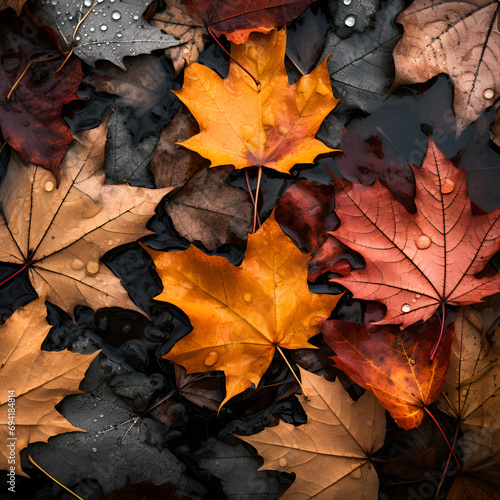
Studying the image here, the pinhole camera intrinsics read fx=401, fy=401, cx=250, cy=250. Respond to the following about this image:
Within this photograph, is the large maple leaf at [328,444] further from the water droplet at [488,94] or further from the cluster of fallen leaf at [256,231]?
the water droplet at [488,94]

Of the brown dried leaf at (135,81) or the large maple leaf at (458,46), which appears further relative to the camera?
the brown dried leaf at (135,81)

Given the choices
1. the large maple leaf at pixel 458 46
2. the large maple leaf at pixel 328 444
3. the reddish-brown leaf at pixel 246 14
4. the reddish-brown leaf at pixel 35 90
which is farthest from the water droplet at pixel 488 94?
the reddish-brown leaf at pixel 35 90

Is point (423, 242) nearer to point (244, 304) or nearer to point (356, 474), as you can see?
point (244, 304)

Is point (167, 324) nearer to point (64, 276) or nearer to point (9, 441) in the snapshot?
point (64, 276)

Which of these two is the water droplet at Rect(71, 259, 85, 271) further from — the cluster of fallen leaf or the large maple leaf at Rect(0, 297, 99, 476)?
the large maple leaf at Rect(0, 297, 99, 476)

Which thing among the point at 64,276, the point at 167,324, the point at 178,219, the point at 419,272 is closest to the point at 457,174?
the point at 419,272

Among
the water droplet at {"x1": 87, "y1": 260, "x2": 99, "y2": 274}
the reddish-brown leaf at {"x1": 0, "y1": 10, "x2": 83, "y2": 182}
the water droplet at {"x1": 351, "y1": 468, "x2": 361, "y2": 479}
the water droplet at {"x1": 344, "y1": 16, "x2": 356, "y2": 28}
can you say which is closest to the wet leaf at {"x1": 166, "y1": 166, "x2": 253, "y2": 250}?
the water droplet at {"x1": 87, "y1": 260, "x2": 99, "y2": 274}

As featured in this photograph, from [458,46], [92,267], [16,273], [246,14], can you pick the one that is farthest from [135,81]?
[458,46]
